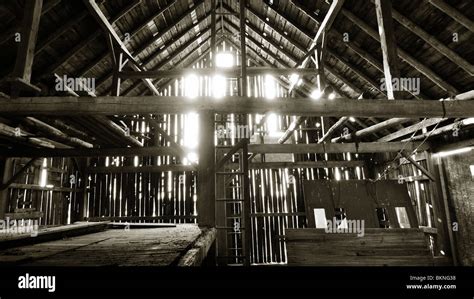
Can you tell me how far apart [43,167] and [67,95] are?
514cm

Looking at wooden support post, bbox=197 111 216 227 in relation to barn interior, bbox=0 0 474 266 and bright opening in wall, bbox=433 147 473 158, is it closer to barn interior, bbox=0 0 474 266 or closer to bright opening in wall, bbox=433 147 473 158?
barn interior, bbox=0 0 474 266

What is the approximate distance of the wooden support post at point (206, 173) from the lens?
15.5 feet

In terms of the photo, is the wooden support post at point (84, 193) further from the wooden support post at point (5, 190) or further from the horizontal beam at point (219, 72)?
the horizontal beam at point (219, 72)

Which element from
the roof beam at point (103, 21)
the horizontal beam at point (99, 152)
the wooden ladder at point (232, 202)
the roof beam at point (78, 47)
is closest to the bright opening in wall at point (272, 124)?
the wooden ladder at point (232, 202)

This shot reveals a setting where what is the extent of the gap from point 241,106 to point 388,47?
294 centimetres

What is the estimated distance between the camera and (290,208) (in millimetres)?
10867

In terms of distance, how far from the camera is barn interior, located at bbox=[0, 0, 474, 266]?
4.54 metres

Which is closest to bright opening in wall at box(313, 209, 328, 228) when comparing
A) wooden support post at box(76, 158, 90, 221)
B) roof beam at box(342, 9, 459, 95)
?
roof beam at box(342, 9, 459, 95)

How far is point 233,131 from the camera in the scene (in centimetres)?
1177

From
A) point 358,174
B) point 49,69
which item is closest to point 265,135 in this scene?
point 358,174

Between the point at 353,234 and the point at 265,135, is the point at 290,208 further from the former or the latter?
the point at 353,234

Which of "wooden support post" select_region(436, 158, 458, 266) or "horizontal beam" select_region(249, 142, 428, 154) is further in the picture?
"horizontal beam" select_region(249, 142, 428, 154)

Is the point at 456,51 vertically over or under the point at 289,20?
under

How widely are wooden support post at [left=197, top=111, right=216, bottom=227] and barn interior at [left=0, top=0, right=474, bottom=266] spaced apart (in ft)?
0.09
